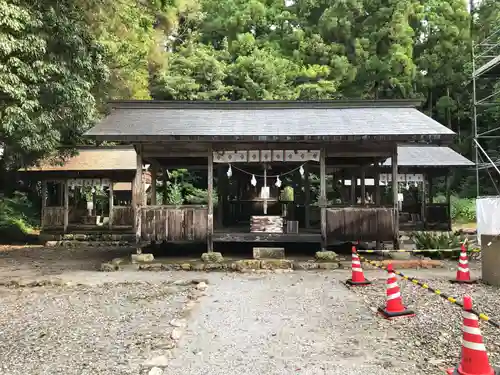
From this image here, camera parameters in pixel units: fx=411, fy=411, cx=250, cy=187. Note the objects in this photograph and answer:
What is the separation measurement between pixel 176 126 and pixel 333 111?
5.49 m

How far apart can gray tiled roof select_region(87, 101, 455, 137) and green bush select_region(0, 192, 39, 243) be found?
10557mm

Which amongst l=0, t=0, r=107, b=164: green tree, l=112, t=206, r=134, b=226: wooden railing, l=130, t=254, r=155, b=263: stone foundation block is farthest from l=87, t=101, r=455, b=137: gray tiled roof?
l=112, t=206, r=134, b=226: wooden railing

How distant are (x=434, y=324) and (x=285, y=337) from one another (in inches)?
89.7

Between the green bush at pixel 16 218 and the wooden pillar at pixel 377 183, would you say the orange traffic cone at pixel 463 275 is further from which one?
the green bush at pixel 16 218

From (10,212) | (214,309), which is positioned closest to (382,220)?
(214,309)

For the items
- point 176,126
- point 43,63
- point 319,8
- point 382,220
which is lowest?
point 382,220

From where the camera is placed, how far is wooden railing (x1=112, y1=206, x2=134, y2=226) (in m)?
20.5

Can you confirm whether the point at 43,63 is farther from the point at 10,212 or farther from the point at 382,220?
the point at 10,212

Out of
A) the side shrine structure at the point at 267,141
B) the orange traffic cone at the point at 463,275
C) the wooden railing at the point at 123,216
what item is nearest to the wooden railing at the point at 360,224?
the side shrine structure at the point at 267,141

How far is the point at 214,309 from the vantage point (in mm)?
7137

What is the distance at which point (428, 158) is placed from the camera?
1991 cm

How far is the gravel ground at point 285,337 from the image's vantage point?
458cm

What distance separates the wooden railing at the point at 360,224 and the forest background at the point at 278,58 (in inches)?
371

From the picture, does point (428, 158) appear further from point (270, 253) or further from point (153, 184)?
point (153, 184)
